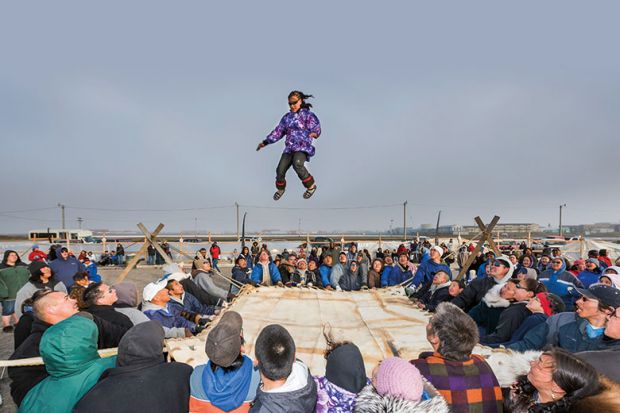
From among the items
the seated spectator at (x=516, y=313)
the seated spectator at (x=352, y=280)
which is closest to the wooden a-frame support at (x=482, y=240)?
the seated spectator at (x=352, y=280)

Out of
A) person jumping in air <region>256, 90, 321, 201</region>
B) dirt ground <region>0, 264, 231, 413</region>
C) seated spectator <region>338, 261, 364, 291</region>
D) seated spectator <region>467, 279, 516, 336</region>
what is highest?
person jumping in air <region>256, 90, 321, 201</region>

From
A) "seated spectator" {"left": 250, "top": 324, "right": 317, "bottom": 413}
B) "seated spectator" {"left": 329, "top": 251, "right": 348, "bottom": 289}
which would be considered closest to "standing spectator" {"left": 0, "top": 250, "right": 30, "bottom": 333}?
"seated spectator" {"left": 329, "top": 251, "right": 348, "bottom": 289}

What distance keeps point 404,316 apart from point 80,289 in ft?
14.7

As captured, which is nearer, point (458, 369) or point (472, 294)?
point (458, 369)

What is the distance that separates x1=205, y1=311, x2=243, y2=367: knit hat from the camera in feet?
6.23

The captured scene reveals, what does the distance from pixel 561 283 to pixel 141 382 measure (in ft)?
22.8

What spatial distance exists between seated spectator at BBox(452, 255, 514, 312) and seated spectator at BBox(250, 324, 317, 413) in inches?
151

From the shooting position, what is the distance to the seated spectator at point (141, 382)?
172cm

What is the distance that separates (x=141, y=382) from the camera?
1819mm

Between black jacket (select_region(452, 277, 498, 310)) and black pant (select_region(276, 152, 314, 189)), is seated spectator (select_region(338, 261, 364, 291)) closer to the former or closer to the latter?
black jacket (select_region(452, 277, 498, 310))

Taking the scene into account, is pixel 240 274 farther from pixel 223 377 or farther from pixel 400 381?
pixel 400 381

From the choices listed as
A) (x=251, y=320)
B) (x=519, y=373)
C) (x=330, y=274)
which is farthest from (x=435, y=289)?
(x=519, y=373)

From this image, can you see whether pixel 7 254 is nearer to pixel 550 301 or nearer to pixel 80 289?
pixel 80 289

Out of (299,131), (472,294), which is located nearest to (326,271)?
(472,294)
